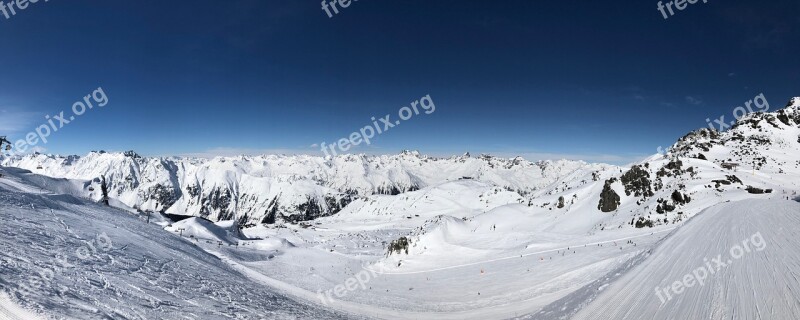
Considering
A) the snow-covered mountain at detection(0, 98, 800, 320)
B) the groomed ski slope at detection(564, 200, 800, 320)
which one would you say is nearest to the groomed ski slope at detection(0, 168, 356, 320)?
the snow-covered mountain at detection(0, 98, 800, 320)

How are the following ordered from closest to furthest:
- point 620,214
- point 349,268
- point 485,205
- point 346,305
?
1. point 346,305
2. point 620,214
3. point 349,268
4. point 485,205

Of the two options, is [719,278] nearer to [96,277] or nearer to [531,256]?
[531,256]

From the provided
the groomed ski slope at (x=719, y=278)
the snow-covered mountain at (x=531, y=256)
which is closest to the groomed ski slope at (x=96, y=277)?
the snow-covered mountain at (x=531, y=256)

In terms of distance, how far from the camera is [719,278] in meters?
11.4

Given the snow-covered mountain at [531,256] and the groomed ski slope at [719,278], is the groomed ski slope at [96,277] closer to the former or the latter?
the snow-covered mountain at [531,256]

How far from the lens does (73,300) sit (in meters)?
8.63

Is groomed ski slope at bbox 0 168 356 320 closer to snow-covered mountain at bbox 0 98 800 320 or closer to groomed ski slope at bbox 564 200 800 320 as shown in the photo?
snow-covered mountain at bbox 0 98 800 320

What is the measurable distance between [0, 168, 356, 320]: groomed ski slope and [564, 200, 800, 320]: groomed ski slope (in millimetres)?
10579

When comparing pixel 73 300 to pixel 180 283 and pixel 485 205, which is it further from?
pixel 485 205

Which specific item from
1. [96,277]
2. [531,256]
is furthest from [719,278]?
[96,277]

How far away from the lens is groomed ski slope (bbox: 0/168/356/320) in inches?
335

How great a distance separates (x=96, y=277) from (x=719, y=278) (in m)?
18.4

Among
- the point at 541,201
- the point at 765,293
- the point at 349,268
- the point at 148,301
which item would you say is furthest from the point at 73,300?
the point at 541,201

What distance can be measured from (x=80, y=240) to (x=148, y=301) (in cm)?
571
